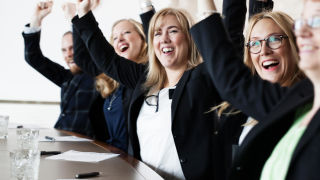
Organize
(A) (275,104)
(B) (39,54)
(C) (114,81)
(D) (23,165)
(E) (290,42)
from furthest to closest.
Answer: (B) (39,54) → (C) (114,81) → (E) (290,42) → (D) (23,165) → (A) (275,104)

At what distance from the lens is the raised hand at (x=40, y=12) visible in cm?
342

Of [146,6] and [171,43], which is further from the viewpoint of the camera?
[146,6]

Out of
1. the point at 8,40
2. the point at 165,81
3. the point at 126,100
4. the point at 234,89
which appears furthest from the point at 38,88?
the point at 234,89

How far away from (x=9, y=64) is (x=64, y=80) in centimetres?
179

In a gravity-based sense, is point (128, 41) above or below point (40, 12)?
below

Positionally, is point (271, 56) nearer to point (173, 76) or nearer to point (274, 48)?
point (274, 48)

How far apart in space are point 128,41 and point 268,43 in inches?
59.3

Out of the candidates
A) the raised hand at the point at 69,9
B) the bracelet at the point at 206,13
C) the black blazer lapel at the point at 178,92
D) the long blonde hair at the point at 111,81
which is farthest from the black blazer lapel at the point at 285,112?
the long blonde hair at the point at 111,81

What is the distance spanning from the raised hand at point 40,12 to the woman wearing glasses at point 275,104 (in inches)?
96.7

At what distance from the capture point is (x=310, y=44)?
980 mm

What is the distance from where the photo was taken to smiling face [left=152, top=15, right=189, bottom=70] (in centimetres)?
221

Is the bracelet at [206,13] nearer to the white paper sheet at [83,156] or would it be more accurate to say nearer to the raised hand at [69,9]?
the white paper sheet at [83,156]

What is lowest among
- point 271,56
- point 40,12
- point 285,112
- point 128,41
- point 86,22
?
point 285,112

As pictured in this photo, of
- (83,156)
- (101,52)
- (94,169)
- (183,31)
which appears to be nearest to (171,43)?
(183,31)
